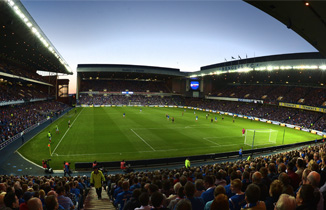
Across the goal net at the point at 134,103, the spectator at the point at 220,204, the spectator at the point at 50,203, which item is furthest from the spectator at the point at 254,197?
the goal net at the point at 134,103

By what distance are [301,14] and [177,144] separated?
22.1 metres

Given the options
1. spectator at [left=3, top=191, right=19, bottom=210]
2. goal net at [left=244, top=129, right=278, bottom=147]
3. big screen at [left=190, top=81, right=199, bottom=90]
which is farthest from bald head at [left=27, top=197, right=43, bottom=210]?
big screen at [left=190, top=81, right=199, bottom=90]

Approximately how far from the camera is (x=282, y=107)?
57.0 m

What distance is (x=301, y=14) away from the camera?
23.0 feet

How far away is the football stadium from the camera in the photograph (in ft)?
14.6

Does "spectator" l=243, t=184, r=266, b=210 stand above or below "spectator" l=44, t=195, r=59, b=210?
above

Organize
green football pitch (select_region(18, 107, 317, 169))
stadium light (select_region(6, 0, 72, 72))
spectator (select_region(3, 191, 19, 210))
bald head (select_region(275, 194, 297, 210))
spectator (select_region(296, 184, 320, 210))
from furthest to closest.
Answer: green football pitch (select_region(18, 107, 317, 169)), stadium light (select_region(6, 0, 72, 72)), spectator (select_region(3, 191, 19, 210)), spectator (select_region(296, 184, 320, 210)), bald head (select_region(275, 194, 297, 210))

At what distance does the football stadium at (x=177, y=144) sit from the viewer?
14.6 feet

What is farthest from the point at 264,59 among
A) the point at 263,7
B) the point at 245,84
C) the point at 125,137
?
the point at 263,7

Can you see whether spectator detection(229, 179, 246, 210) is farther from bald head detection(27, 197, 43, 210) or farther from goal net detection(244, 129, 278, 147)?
goal net detection(244, 129, 278, 147)

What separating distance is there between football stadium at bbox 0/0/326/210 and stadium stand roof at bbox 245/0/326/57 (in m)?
0.04

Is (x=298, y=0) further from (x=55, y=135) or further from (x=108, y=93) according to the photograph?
(x=108, y=93)

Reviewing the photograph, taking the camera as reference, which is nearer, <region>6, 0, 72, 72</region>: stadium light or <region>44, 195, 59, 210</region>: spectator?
<region>44, 195, 59, 210</region>: spectator

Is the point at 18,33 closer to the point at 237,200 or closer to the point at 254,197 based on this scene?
the point at 237,200
